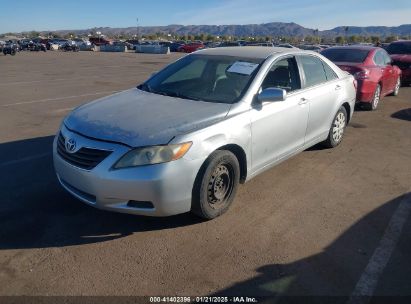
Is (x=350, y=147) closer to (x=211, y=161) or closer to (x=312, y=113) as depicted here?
(x=312, y=113)

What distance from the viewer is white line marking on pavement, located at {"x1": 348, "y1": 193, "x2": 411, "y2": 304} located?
2916 millimetres

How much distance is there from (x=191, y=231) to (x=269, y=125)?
1.52 metres

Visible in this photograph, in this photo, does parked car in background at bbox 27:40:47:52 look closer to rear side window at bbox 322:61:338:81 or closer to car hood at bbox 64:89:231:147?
rear side window at bbox 322:61:338:81

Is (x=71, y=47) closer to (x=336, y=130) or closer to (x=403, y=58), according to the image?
(x=403, y=58)

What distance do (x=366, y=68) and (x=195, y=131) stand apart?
22.3 feet

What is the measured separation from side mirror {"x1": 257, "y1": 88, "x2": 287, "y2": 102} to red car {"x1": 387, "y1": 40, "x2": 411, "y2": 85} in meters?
11.2

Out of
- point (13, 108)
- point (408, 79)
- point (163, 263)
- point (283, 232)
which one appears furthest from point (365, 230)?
point (408, 79)

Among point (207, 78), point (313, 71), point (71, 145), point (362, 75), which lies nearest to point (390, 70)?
point (362, 75)

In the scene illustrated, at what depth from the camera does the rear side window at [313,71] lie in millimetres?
5258

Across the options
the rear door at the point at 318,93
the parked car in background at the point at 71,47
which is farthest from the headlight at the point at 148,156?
the parked car in background at the point at 71,47

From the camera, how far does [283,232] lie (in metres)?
3.77

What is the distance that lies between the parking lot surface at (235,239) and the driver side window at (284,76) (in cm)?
118

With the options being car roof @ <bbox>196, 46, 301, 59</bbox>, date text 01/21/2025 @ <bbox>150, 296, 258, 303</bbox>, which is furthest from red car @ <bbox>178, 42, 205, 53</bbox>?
date text 01/21/2025 @ <bbox>150, 296, 258, 303</bbox>

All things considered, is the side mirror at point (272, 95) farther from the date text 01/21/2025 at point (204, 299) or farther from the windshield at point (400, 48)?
the windshield at point (400, 48)
